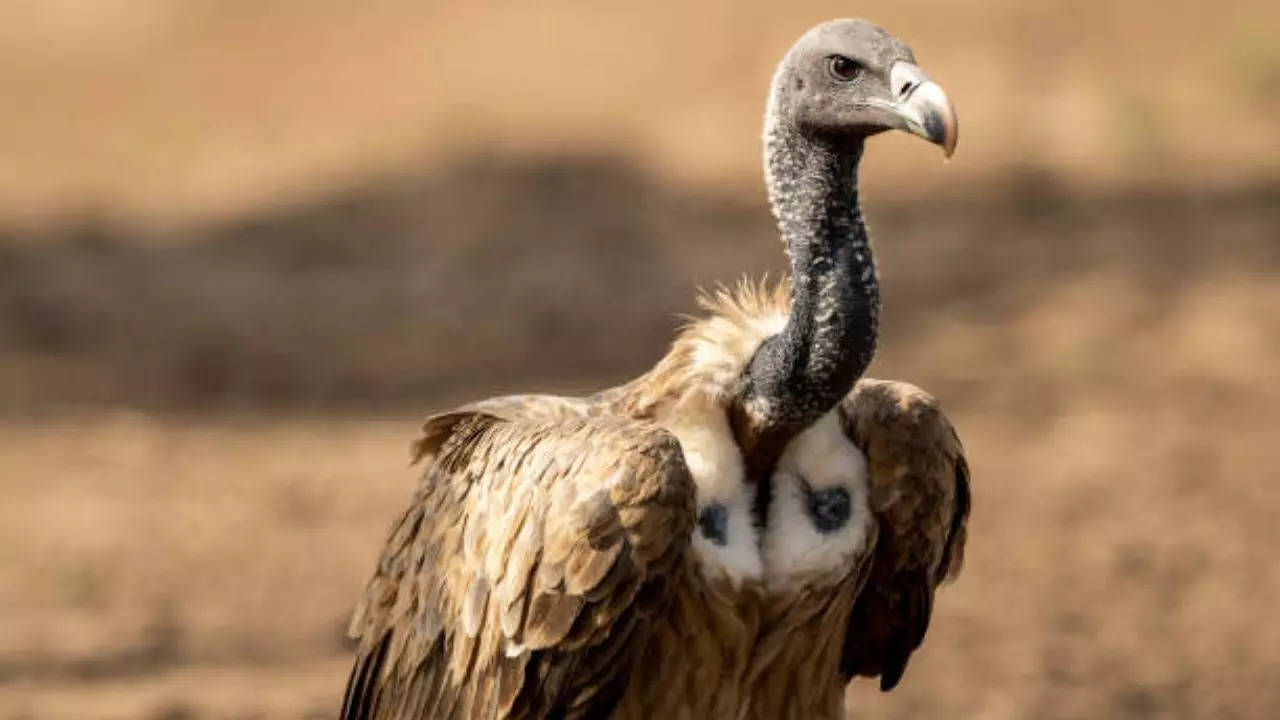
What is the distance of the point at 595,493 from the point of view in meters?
6.20

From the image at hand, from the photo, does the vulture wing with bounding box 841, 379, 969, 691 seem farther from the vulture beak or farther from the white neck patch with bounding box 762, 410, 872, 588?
the vulture beak

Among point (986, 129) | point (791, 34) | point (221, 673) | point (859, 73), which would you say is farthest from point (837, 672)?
point (791, 34)

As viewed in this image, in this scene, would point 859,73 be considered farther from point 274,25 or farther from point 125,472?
point 274,25

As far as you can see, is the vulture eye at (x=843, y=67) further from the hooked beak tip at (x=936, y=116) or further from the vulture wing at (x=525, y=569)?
the vulture wing at (x=525, y=569)

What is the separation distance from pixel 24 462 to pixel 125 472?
693 mm

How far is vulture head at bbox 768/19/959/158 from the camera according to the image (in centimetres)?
607

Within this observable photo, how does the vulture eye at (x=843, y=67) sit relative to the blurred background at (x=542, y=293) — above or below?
below

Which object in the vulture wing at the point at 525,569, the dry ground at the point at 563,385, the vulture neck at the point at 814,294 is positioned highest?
the dry ground at the point at 563,385

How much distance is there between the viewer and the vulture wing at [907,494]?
260 inches

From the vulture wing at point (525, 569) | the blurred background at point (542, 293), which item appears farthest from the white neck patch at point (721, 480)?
the blurred background at point (542, 293)

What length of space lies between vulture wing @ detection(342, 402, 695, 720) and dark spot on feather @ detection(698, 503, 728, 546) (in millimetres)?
111

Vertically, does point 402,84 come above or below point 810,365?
above

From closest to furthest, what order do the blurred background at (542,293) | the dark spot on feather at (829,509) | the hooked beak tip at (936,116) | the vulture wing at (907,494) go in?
the hooked beak tip at (936,116) < the dark spot on feather at (829,509) < the vulture wing at (907,494) < the blurred background at (542,293)

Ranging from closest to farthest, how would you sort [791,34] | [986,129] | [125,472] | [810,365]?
[810,365] → [125,472] → [986,129] → [791,34]
